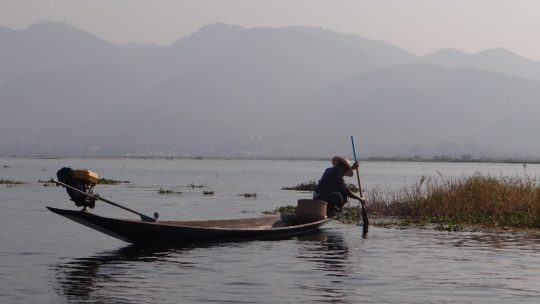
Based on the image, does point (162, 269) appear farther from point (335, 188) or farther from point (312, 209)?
point (335, 188)

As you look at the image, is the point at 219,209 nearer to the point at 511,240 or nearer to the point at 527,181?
the point at 527,181

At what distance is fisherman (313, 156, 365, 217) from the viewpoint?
1141 inches

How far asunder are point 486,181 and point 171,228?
49.3ft

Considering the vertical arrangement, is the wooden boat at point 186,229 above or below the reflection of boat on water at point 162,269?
above

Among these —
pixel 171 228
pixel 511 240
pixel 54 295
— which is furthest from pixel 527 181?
pixel 54 295

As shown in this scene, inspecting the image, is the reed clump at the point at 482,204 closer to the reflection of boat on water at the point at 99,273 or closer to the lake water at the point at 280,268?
the lake water at the point at 280,268

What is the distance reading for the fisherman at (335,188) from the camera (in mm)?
28969

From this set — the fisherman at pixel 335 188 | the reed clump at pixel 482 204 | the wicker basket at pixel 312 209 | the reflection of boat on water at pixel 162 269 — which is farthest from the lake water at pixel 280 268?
the reed clump at pixel 482 204

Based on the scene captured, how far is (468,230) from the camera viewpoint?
30.4m

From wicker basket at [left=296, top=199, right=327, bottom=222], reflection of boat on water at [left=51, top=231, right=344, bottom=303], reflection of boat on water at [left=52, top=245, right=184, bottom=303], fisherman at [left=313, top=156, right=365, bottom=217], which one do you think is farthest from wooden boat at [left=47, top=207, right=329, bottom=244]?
fisherman at [left=313, top=156, right=365, bottom=217]

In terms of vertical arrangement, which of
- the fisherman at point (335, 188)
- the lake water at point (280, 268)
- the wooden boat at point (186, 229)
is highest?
the fisherman at point (335, 188)

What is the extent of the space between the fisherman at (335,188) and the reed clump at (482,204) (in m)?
4.51

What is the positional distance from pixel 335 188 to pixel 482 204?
22.3 ft

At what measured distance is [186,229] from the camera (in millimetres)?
23406
